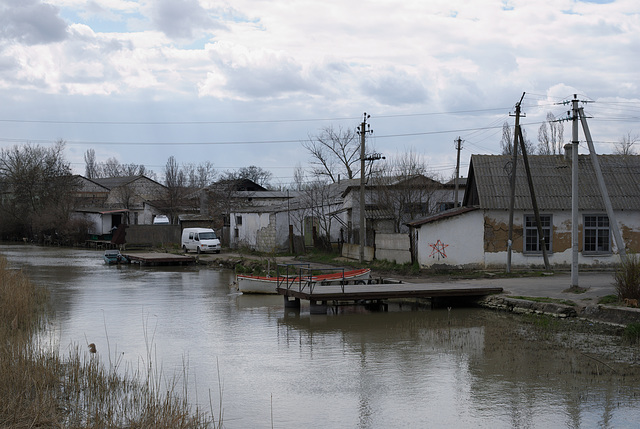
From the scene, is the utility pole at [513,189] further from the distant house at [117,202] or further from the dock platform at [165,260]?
the distant house at [117,202]

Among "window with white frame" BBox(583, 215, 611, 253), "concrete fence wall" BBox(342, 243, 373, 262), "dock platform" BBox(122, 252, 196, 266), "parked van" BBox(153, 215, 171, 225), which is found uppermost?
"parked van" BBox(153, 215, 171, 225)

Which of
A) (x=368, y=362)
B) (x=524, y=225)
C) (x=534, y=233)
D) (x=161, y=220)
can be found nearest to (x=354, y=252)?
(x=524, y=225)

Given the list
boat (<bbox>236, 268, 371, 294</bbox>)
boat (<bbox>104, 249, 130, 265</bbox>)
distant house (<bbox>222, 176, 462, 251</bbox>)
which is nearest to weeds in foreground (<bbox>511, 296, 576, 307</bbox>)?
boat (<bbox>236, 268, 371, 294</bbox>)

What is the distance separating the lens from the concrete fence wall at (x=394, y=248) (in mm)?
28656

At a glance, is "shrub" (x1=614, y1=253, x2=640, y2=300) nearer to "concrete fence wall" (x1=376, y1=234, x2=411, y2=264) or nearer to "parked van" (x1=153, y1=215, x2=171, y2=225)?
"concrete fence wall" (x1=376, y1=234, x2=411, y2=264)

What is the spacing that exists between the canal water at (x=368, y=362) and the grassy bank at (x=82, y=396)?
824mm

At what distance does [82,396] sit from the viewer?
10.2 metres

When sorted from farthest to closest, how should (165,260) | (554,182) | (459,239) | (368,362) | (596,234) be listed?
(165,260) < (554,182) < (596,234) < (459,239) < (368,362)

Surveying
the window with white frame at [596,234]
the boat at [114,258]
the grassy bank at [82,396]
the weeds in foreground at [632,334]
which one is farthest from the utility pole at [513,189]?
the boat at [114,258]

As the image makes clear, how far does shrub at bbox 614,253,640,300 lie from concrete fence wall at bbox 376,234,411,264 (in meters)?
12.3

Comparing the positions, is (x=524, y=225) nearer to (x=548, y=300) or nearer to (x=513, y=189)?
(x=513, y=189)

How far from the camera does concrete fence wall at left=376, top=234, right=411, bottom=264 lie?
2866 cm

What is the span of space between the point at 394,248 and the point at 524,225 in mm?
5895

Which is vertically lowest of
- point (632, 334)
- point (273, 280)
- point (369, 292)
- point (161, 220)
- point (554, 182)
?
point (632, 334)
